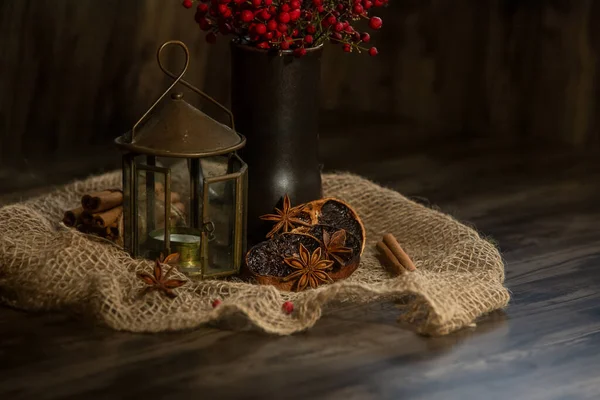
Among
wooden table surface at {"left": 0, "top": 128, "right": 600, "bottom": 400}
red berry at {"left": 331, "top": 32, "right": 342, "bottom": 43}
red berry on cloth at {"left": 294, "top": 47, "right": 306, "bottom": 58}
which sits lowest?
wooden table surface at {"left": 0, "top": 128, "right": 600, "bottom": 400}

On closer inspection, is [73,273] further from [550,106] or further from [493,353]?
[550,106]

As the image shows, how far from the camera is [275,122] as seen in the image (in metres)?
2.02

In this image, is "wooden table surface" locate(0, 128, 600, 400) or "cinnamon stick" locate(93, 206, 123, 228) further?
"cinnamon stick" locate(93, 206, 123, 228)

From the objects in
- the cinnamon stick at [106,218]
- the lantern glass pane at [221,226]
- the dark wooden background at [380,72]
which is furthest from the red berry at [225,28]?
the dark wooden background at [380,72]

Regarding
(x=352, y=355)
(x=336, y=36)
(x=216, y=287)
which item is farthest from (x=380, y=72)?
(x=352, y=355)

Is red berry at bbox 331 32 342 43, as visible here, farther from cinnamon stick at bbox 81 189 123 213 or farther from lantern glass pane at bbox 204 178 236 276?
cinnamon stick at bbox 81 189 123 213

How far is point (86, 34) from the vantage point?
2691 mm

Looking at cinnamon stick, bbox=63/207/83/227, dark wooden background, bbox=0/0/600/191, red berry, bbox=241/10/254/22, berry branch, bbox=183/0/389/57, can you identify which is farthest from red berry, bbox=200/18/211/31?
dark wooden background, bbox=0/0/600/191

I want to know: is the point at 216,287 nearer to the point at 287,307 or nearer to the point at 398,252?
the point at 287,307

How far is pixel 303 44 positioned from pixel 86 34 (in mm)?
877

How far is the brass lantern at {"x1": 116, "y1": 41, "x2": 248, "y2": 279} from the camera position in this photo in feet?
6.10

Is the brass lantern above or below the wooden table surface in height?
above

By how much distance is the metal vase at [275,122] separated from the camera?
6.54 feet

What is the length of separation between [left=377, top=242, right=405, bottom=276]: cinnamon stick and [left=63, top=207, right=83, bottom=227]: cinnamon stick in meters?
0.53
